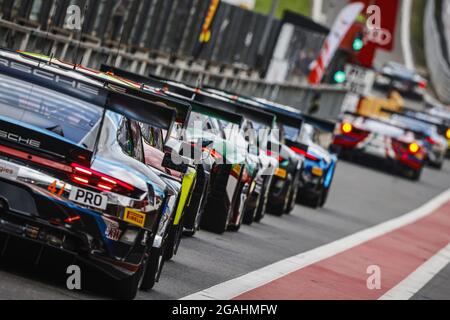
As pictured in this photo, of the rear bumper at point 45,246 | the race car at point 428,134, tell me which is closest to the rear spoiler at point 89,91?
the rear bumper at point 45,246

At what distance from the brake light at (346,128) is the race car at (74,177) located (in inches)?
1058

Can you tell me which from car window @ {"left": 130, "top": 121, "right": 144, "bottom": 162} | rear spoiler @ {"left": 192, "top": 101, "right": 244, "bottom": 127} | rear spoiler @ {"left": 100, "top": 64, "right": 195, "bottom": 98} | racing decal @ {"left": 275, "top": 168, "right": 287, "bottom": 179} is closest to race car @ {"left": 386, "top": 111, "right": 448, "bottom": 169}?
racing decal @ {"left": 275, "top": 168, "right": 287, "bottom": 179}

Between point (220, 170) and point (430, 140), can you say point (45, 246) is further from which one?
point (430, 140)

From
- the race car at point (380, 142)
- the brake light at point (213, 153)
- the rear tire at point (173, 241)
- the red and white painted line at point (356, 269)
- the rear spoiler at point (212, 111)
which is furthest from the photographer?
the race car at point (380, 142)

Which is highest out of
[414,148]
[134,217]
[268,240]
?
[134,217]

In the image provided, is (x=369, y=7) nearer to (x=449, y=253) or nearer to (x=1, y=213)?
(x=449, y=253)

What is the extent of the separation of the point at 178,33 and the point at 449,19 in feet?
261

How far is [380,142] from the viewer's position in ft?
121

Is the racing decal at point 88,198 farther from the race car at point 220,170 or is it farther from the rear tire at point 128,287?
the race car at point 220,170

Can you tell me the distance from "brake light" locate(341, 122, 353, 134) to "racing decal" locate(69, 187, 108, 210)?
27.5 m

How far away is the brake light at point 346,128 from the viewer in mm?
36906

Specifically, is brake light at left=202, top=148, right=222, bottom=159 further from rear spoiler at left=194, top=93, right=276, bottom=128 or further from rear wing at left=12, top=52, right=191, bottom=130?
rear wing at left=12, top=52, right=191, bottom=130

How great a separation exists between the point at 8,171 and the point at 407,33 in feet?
339

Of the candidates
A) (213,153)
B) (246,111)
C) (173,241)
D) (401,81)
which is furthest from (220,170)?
(401,81)
